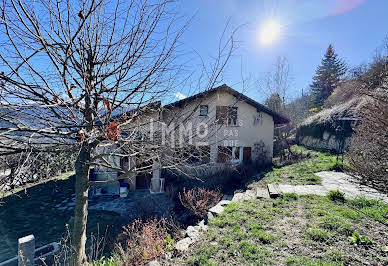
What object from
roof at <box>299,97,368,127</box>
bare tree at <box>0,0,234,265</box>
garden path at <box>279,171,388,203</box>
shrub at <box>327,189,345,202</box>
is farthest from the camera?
roof at <box>299,97,368,127</box>

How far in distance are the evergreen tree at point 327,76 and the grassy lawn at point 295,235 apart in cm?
3233

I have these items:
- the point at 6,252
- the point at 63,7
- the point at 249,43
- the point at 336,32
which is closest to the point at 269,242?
the point at 249,43

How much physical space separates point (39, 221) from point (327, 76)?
4268 centimetres

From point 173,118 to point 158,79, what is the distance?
0.79m

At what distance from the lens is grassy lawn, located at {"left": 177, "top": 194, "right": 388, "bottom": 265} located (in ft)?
10.7

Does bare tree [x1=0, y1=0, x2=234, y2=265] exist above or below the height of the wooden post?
above

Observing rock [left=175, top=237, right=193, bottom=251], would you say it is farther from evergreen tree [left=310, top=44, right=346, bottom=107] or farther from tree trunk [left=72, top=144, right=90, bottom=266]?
evergreen tree [left=310, top=44, right=346, bottom=107]

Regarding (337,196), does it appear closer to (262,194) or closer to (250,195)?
(262,194)

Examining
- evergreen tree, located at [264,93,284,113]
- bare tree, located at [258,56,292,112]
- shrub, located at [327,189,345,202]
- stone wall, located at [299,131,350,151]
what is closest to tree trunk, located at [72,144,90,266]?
shrub, located at [327,189,345,202]

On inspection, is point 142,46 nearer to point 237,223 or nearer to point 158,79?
point 158,79

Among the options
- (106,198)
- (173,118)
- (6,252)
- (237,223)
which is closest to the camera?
(173,118)

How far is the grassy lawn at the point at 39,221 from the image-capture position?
6012mm

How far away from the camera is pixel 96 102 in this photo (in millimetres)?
2898

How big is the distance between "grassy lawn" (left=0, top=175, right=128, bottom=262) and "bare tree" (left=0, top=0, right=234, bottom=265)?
3.57 metres
